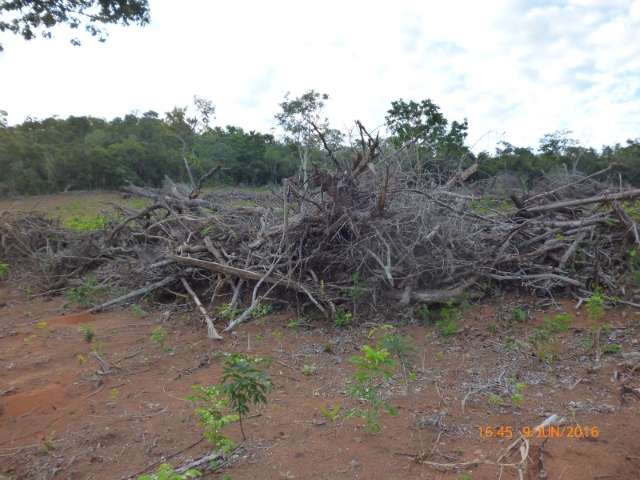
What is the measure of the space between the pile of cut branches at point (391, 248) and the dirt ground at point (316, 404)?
375 millimetres

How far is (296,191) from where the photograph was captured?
4.97 metres

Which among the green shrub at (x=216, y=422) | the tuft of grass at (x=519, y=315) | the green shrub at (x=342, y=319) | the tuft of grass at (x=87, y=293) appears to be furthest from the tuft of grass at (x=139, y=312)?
the tuft of grass at (x=519, y=315)

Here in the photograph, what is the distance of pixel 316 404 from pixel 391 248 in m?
2.24

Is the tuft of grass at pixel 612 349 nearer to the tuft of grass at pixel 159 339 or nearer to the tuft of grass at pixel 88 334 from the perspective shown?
the tuft of grass at pixel 159 339

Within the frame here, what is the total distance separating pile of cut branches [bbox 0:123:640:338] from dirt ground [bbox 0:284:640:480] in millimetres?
375

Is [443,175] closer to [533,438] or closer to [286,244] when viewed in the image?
[286,244]

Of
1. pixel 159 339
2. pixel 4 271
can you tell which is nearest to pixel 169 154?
pixel 4 271

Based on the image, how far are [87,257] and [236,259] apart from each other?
3310mm

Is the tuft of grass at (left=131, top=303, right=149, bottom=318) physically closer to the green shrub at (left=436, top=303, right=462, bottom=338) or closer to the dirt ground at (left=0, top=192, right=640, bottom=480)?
the dirt ground at (left=0, top=192, right=640, bottom=480)

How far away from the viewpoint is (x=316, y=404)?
10.4 feet

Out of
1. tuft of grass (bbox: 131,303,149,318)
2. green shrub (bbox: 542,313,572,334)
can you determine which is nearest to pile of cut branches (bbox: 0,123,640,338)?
tuft of grass (bbox: 131,303,149,318)

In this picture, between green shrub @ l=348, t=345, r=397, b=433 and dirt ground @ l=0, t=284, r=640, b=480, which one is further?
green shrub @ l=348, t=345, r=397, b=433

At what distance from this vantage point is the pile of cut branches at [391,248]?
15.6ft

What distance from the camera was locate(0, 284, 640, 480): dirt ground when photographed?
7.94 ft
